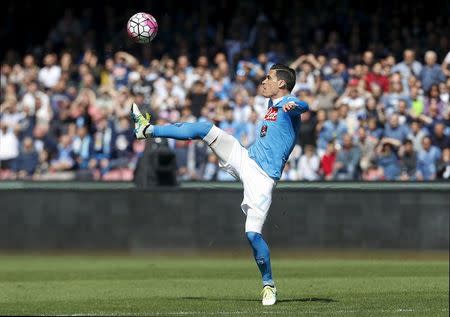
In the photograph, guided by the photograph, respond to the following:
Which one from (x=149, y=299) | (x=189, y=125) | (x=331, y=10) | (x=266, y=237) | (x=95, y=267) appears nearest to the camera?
(x=189, y=125)

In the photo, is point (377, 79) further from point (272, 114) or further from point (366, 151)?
point (272, 114)

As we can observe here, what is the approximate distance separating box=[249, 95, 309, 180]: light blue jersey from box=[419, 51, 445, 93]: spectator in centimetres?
1151

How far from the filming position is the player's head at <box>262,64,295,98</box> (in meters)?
12.2

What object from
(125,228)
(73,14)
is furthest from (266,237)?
(73,14)

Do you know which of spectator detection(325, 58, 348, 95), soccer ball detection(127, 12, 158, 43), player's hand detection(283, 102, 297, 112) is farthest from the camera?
spectator detection(325, 58, 348, 95)

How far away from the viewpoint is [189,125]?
466 inches

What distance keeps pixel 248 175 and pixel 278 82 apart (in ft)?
3.35

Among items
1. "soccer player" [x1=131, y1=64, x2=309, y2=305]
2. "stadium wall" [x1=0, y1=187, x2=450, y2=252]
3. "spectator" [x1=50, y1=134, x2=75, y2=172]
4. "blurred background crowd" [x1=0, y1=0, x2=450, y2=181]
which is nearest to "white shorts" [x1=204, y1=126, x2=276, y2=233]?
"soccer player" [x1=131, y1=64, x2=309, y2=305]

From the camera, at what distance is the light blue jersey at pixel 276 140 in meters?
12.1

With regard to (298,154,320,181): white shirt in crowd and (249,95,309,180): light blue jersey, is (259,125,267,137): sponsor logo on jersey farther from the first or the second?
(298,154,320,181): white shirt in crowd

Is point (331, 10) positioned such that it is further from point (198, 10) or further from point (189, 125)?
point (189, 125)

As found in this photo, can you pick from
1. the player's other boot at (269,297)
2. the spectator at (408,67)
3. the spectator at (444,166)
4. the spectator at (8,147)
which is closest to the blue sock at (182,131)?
the player's other boot at (269,297)

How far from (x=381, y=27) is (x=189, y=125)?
14.9 meters

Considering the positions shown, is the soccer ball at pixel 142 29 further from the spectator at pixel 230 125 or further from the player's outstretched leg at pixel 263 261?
the spectator at pixel 230 125
